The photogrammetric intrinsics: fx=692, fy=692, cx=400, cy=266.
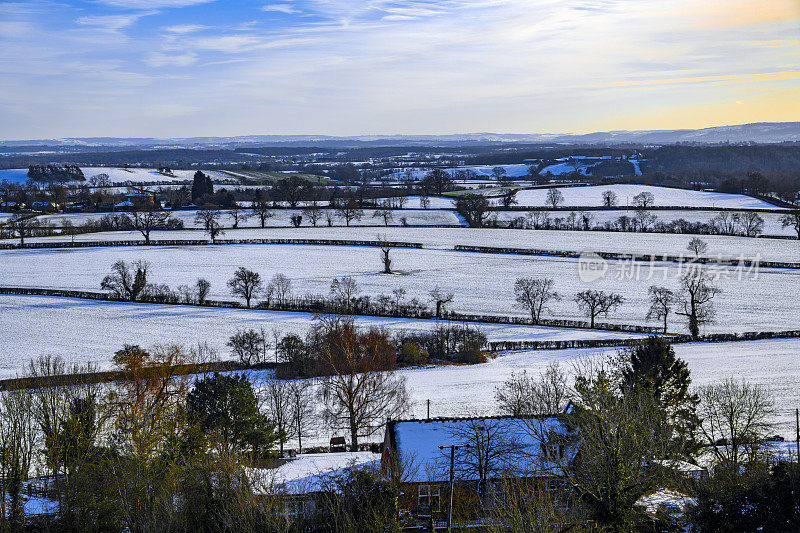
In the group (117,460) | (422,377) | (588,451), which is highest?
(588,451)

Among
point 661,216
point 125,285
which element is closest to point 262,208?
point 125,285

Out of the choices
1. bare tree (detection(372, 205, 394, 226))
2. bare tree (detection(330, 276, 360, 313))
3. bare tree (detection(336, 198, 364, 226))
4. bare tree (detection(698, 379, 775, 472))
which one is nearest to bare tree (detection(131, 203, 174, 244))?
bare tree (detection(336, 198, 364, 226))

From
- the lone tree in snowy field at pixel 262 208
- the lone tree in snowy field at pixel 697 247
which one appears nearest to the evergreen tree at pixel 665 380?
the lone tree in snowy field at pixel 697 247

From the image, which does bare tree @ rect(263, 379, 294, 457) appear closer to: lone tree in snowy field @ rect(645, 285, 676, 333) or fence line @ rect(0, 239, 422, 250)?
lone tree in snowy field @ rect(645, 285, 676, 333)

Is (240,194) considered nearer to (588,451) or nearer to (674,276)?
(674,276)

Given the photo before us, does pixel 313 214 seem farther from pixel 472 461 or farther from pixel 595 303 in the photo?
pixel 472 461

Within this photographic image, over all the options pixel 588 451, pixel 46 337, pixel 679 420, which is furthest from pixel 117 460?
pixel 46 337
